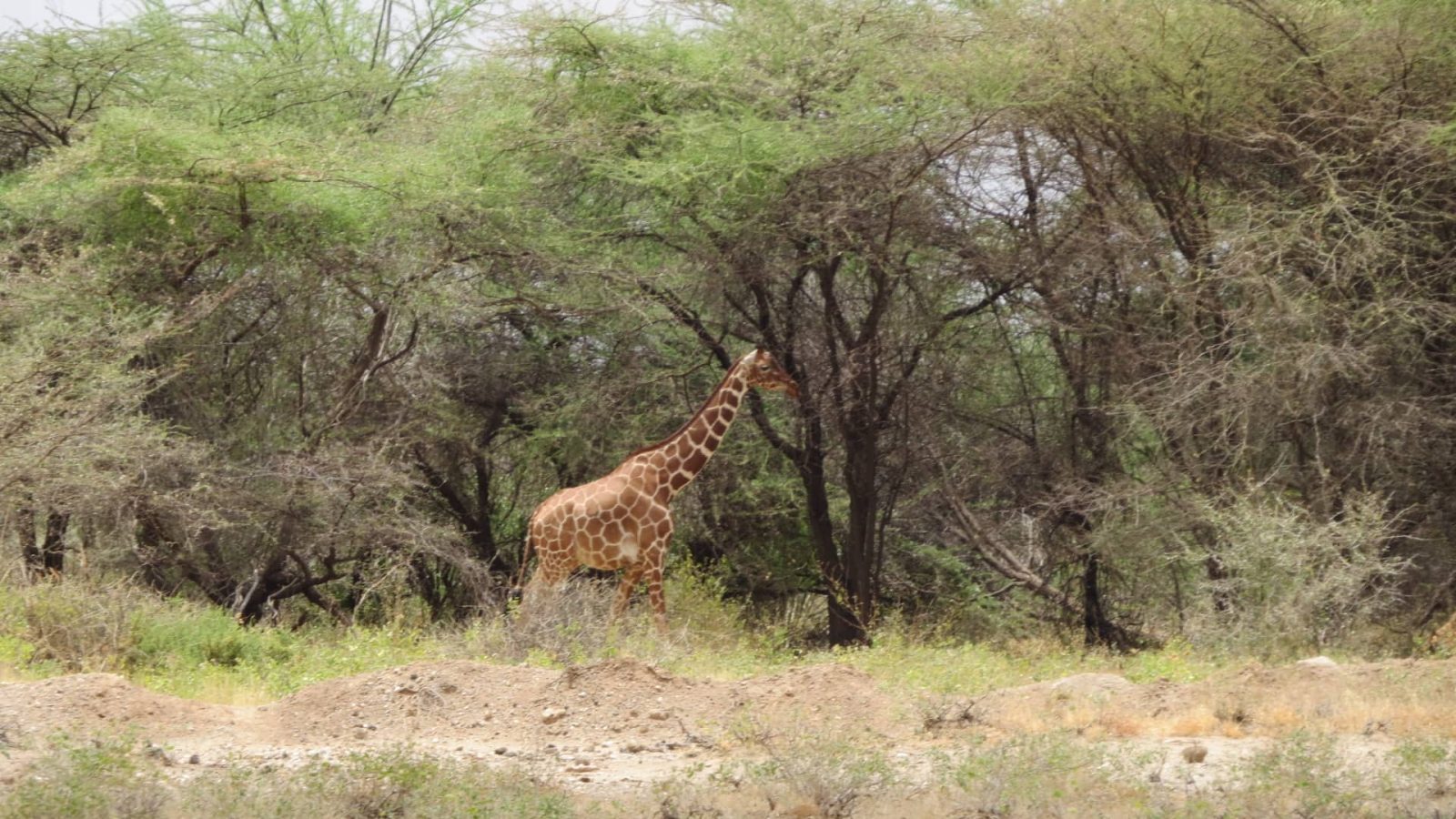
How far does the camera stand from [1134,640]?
53.9ft

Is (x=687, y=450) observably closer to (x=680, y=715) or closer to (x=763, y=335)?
(x=763, y=335)

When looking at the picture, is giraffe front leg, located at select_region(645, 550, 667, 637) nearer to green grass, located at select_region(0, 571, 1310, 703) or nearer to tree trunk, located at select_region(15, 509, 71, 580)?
green grass, located at select_region(0, 571, 1310, 703)

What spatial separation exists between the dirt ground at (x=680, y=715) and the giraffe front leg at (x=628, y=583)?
11.7 ft

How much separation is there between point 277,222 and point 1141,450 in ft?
26.9

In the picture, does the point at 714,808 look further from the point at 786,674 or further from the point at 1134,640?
the point at 1134,640

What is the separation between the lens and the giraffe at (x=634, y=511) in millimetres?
13695

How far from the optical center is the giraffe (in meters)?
13.7

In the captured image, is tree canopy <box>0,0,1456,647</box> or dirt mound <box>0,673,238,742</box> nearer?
dirt mound <box>0,673,238,742</box>

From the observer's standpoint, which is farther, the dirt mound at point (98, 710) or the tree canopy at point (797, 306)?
the tree canopy at point (797, 306)

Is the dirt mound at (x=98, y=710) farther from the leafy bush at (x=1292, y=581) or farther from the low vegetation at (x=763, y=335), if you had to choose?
the leafy bush at (x=1292, y=581)

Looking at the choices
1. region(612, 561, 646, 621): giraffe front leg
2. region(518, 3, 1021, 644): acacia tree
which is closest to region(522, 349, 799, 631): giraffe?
region(612, 561, 646, 621): giraffe front leg

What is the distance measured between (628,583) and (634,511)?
1.89 ft

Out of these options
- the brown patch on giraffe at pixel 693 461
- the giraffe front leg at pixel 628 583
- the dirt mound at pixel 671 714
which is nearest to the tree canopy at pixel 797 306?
the giraffe front leg at pixel 628 583

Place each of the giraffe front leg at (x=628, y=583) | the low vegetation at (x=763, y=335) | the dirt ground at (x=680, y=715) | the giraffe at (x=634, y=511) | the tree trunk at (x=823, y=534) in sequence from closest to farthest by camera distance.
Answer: the dirt ground at (x=680, y=715)
the low vegetation at (x=763, y=335)
the giraffe front leg at (x=628, y=583)
the giraffe at (x=634, y=511)
the tree trunk at (x=823, y=534)
